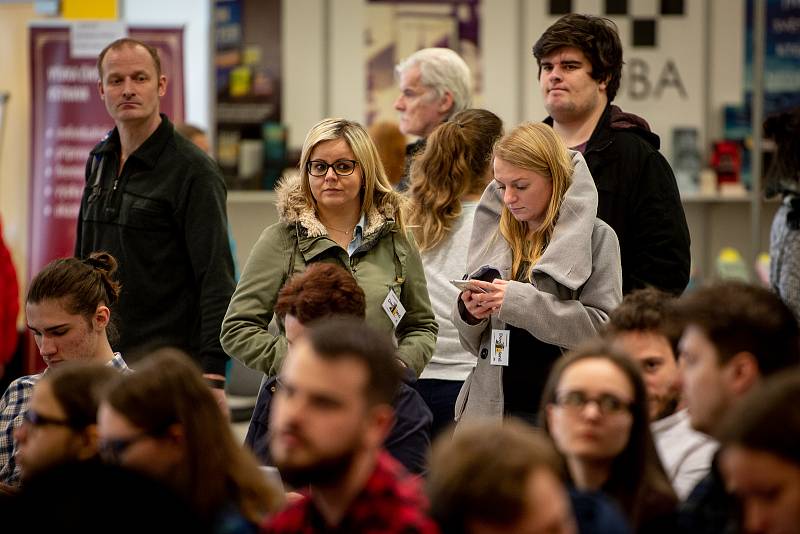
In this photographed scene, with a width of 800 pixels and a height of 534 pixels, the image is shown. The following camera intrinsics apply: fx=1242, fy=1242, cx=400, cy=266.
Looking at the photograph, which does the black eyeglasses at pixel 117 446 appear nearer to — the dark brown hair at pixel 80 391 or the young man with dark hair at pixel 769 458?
the dark brown hair at pixel 80 391

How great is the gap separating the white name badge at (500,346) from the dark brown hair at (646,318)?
384 millimetres

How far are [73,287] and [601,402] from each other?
1483 mm

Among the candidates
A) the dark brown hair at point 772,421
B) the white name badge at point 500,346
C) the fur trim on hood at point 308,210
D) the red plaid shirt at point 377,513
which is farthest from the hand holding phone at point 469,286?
the dark brown hair at point 772,421

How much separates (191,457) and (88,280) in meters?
1.26

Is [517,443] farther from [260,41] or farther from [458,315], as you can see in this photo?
[260,41]

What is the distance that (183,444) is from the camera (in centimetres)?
196

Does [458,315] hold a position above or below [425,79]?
below

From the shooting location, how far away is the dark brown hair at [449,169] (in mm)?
3510

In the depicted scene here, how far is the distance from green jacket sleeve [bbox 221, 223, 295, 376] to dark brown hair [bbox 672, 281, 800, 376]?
1266mm

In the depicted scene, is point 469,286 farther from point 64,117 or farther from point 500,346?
point 64,117

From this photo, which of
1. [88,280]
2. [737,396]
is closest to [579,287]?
[737,396]

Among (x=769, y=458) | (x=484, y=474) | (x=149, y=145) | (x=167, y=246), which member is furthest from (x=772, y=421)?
(x=149, y=145)

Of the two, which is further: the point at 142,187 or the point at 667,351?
the point at 142,187

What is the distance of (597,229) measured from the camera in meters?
3.05
